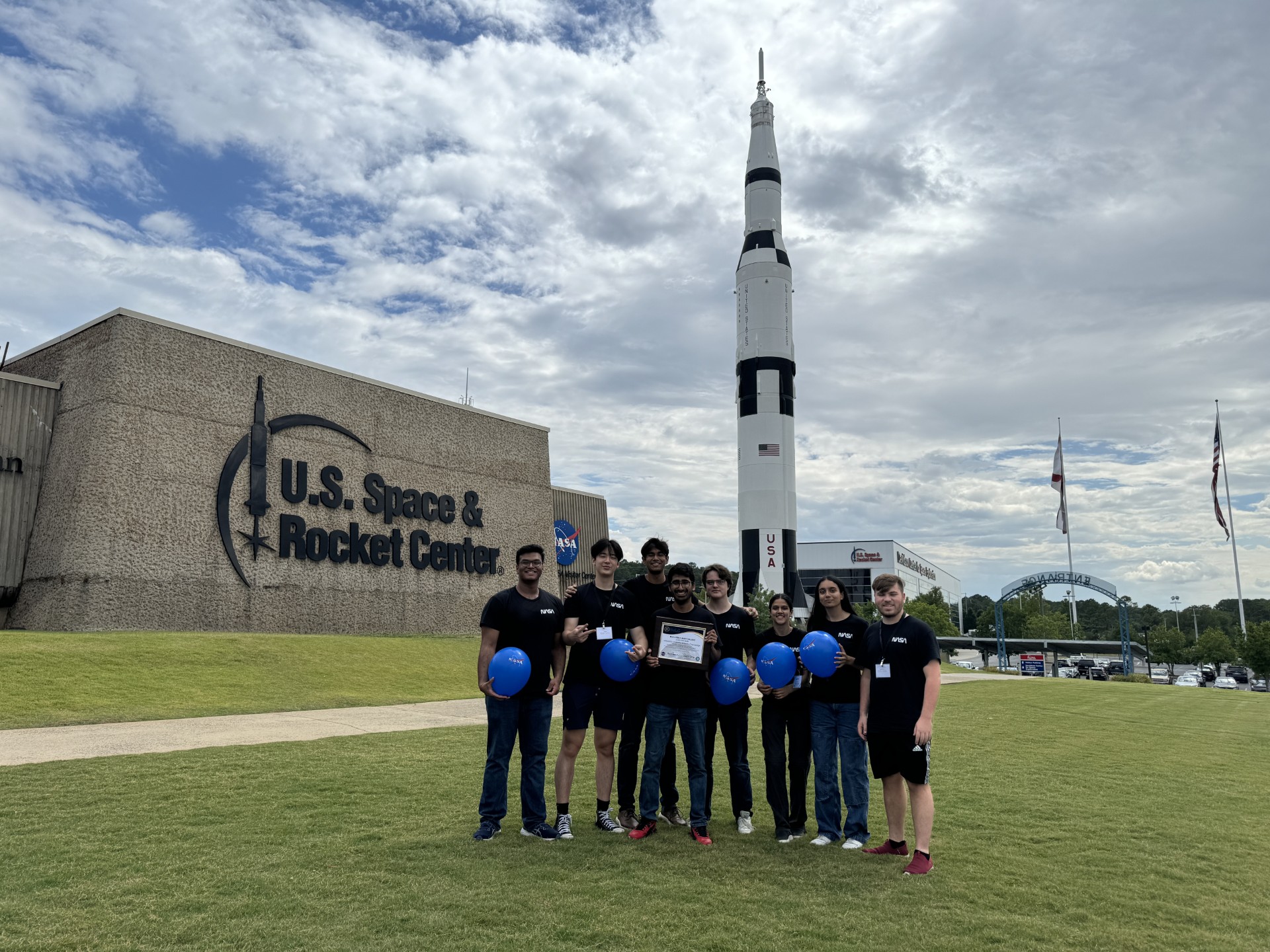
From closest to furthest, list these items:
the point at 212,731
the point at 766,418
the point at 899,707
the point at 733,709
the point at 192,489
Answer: the point at 899,707 → the point at 733,709 → the point at 212,731 → the point at 192,489 → the point at 766,418

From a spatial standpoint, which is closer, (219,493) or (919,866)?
(919,866)

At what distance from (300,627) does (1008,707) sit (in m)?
19.1

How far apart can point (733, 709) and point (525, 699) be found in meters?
1.62

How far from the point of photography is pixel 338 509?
26344mm

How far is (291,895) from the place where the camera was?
4730 mm

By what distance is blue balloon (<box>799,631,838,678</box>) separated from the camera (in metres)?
6.15

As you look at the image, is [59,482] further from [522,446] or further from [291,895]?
[291,895]

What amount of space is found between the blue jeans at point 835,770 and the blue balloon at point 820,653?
1.30 feet

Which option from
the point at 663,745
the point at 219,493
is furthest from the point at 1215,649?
the point at 663,745

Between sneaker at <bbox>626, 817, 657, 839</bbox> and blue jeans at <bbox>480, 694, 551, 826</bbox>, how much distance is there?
0.66 meters

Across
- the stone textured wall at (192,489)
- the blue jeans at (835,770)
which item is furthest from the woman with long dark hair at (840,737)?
the stone textured wall at (192,489)

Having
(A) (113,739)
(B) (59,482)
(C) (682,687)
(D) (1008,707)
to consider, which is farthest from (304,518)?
(C) (682,687)

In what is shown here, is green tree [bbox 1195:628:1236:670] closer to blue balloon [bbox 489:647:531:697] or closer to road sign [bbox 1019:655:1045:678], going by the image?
road sign [bbox 1019:655:1045:678]

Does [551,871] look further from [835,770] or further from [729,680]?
[835,770]
